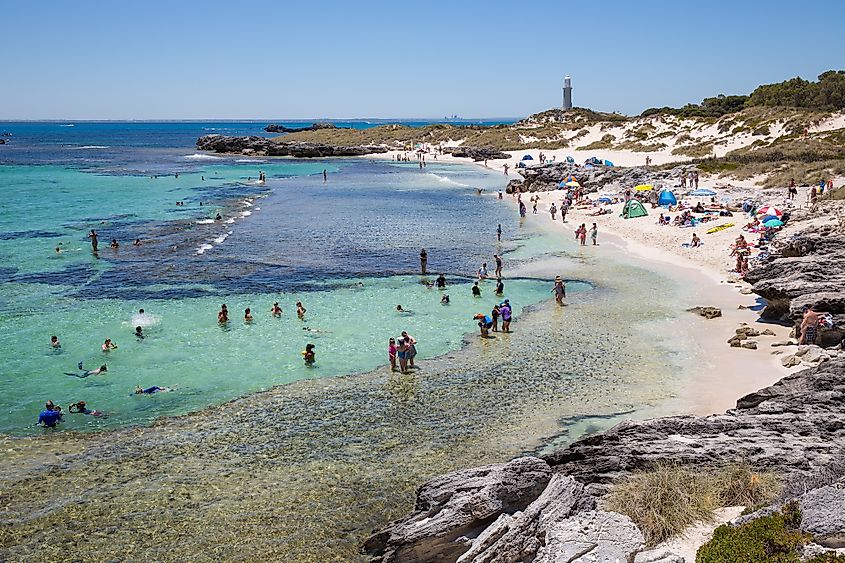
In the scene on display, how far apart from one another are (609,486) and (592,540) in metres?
2.29

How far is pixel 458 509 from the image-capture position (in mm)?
10141

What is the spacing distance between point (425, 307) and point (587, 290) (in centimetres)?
773

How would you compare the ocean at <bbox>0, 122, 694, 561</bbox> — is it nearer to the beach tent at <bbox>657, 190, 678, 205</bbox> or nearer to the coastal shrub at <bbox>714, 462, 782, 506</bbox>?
the coastal shrub at <bbox>714, 462, 782, 506</bbox>

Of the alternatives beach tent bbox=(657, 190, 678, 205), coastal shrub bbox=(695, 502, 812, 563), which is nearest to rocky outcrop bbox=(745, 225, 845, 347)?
coastal shrub bbox=(695, 502, 812, 563)

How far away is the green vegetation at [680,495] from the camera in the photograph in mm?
A: 9094

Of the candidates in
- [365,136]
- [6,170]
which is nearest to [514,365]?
[6,170]

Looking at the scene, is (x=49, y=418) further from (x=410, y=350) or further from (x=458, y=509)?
(x=458, y=509)

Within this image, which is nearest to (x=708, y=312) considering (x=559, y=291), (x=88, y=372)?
(x=559, y=291)

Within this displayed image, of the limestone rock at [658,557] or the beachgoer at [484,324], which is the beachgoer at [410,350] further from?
the limestone rock at [658,557]

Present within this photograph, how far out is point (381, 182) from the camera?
83.2m

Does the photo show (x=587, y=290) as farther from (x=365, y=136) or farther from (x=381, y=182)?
(x=365, y=136)

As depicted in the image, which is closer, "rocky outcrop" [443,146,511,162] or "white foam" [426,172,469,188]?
"white foam" [426,172,469,188]

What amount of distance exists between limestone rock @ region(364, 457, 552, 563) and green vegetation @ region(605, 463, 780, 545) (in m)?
1.33

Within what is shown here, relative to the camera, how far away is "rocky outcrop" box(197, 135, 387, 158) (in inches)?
5133
